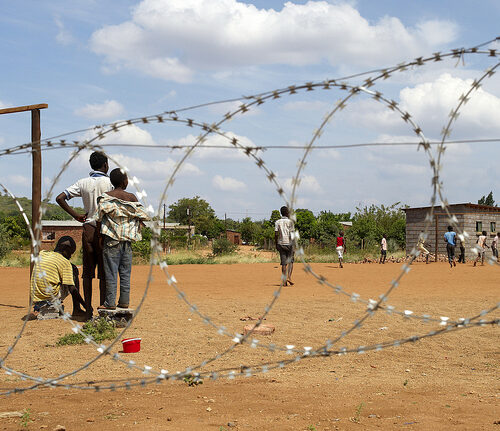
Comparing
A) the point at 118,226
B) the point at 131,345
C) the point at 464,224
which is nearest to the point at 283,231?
the point at 118,226

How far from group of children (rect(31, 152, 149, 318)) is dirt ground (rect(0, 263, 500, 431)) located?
24.1 inches

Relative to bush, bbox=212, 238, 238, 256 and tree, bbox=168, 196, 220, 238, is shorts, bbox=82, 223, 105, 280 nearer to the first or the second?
bush, bbox=212, 238, 238, 256

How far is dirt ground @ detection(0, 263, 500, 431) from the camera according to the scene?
443cm

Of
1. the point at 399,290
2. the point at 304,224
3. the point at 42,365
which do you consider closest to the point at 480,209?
the point at 304,224

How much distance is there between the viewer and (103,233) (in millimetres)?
7082

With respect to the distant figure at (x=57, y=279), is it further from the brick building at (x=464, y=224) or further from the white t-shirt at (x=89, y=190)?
the brick building at (x=464, y=224)

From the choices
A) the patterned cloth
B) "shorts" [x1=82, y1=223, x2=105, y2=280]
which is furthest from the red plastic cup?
"shorts" [x1=82, y1=223, x2=105, y2=280]

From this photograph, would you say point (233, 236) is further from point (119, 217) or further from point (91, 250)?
point (119, 217)

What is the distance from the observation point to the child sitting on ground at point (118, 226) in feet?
23.1

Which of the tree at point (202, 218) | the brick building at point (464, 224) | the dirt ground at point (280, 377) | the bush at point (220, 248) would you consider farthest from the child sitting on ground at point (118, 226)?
the tree at point (202, 218)

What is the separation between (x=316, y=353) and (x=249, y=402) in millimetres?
1385

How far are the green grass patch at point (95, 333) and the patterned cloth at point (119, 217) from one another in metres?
1.16

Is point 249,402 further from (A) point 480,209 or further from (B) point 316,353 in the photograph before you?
(A) point 480,209

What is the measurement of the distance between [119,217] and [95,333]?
4.91ft
